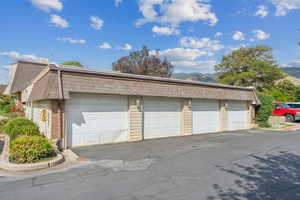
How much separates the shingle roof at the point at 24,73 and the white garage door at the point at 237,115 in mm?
18609

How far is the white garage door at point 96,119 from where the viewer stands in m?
7.79

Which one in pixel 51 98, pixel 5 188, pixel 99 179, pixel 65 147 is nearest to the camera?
pixel 5 188

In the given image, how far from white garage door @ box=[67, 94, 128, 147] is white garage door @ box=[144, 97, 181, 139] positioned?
1.27 m

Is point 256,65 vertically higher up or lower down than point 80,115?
higher up

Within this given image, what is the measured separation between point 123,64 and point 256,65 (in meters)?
20.3

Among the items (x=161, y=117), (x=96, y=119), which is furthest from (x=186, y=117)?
(x=96, y=119)

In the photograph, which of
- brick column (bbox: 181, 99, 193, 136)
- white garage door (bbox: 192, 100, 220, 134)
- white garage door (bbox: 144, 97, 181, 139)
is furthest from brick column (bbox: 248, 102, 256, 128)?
white garage door (bbox: 144, 97, 181, 139)

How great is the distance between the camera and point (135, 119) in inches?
367

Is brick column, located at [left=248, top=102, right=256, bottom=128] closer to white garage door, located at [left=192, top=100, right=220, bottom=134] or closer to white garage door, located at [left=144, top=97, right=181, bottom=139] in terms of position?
white garage door, located at [left=192, top=100, right=220, bottom=134]

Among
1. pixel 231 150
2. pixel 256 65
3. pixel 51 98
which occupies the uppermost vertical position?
pixel 256 65

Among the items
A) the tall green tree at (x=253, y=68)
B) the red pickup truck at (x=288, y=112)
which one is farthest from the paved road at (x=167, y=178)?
the tall green tree at (x=253, y=68)

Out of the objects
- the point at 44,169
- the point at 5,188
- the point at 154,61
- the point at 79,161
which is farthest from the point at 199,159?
the point at 154,61

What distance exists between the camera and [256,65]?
27438mm

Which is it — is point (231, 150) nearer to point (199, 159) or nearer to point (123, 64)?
point (199, 159)
